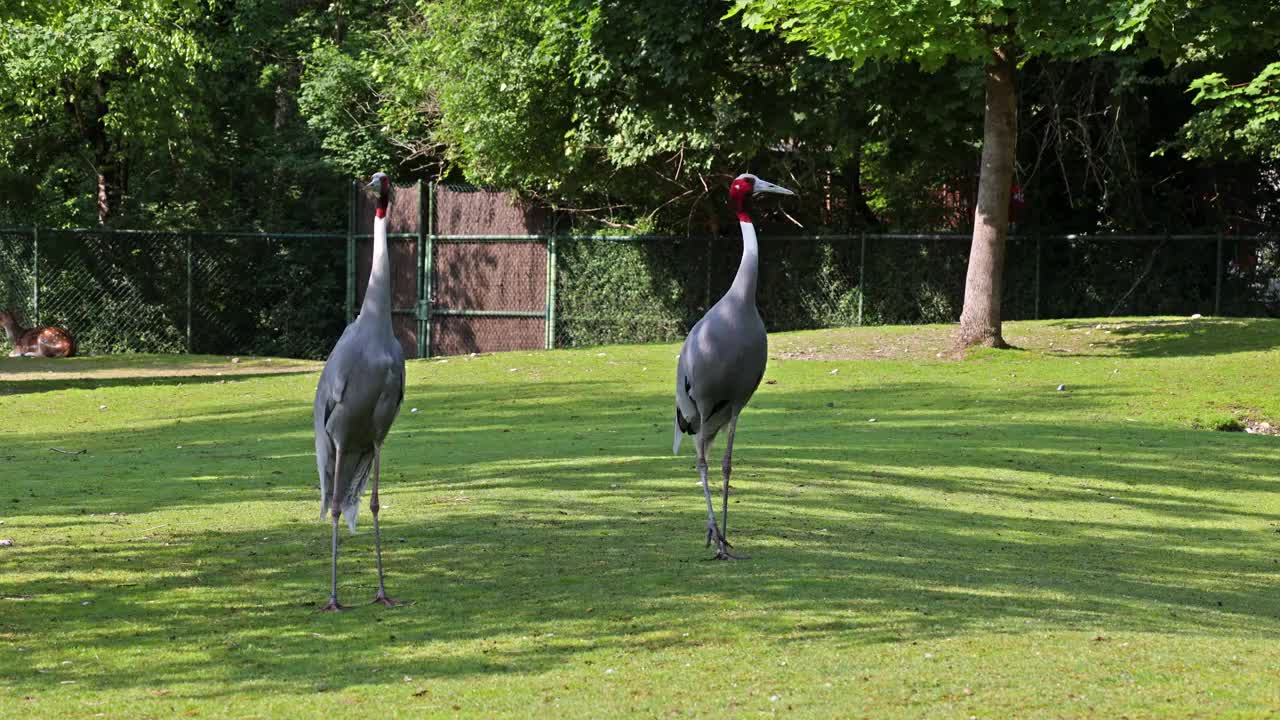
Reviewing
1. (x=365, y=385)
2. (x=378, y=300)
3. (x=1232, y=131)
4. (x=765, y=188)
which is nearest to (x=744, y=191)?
(x=765, y=188)

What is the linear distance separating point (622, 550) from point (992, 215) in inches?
652

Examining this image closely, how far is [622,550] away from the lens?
986 cm

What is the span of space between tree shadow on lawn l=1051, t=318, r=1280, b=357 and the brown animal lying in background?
1954cm

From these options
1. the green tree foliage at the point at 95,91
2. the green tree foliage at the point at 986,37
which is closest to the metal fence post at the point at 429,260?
the green tree foliage at the point at 95,91

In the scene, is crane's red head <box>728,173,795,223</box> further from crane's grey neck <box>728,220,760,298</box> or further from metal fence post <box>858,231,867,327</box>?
metal fence post <box>858,231,867,327</box>

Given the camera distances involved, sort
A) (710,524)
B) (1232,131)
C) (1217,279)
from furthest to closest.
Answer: (1217,279) → (1232,131) → (710,524)

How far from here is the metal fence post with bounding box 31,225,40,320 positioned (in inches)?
1374

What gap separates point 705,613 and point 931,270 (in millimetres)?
25439

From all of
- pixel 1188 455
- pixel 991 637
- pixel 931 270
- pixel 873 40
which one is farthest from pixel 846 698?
pixel 931 270

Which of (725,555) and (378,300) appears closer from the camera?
(378,300)

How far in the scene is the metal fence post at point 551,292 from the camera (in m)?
35.4

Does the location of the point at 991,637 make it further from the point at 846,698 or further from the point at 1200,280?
the point at 1200,280

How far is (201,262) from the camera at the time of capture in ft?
120

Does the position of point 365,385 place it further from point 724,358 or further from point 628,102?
point 628,102
